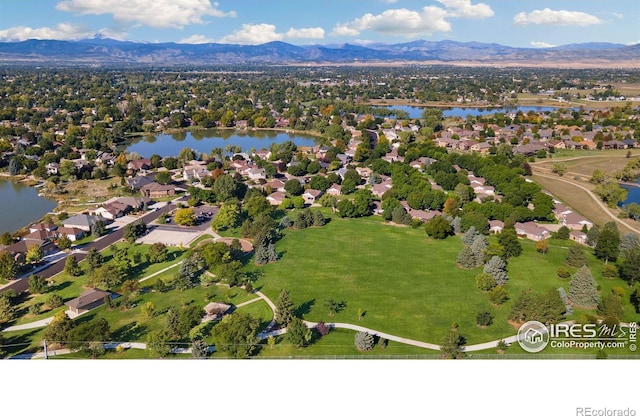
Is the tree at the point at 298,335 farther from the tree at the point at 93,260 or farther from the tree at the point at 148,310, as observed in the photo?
the tree at the point at 93,260

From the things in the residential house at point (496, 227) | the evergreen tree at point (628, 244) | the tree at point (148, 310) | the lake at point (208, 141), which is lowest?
the tree at point (148, 310)

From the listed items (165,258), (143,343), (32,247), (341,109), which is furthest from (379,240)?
(341,109)

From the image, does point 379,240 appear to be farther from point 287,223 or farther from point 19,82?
point 19,82

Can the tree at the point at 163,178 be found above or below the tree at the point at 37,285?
above

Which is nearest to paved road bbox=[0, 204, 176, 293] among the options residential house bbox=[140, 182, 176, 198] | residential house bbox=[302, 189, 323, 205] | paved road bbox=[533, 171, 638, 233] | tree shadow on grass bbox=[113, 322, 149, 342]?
residential house bbox=[140, 182, 176, 198]

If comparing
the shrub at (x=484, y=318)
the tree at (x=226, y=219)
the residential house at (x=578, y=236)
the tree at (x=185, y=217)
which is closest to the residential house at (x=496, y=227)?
the residential house at (x=578, y=236)

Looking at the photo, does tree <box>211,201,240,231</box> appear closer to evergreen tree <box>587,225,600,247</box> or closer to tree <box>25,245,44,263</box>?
A: tree <box>25,245,44,263</box>
